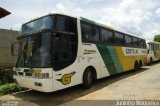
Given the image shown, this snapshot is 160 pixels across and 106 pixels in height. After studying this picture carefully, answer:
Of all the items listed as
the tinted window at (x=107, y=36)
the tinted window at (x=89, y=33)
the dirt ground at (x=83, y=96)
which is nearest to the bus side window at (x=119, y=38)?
the tinted window at (x=107, y=36)

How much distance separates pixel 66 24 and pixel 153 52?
1905cm

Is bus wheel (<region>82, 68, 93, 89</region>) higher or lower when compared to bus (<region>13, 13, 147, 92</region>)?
lower

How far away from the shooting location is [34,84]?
774cm

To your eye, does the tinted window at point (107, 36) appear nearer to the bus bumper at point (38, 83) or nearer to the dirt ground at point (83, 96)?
the dirt ground at point (83, 96)

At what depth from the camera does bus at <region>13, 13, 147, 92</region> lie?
7.50 meters

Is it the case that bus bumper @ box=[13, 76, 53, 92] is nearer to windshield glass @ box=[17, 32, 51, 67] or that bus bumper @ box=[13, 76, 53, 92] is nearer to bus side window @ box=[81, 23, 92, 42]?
windshield glass @ box=[17, 32, 51, 67]

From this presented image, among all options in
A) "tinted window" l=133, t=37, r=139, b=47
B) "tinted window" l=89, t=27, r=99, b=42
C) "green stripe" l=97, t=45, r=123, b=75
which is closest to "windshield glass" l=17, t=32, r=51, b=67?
"tinted window" l=89, t=27, r=99, b=42

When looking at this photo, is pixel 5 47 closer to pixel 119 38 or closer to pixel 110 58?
pixel 110 58

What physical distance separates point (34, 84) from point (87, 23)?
3.84 m

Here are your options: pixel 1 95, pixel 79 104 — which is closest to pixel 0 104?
pixel 1 95

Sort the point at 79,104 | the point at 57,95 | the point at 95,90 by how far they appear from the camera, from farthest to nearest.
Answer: the point at 95,90 → the point at 57,95 → the point at 79,104

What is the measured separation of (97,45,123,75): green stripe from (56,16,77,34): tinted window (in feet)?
7.24

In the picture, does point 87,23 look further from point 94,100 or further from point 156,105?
point 156,105

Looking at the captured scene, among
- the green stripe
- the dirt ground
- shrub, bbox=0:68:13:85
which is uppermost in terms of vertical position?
the green stripe
